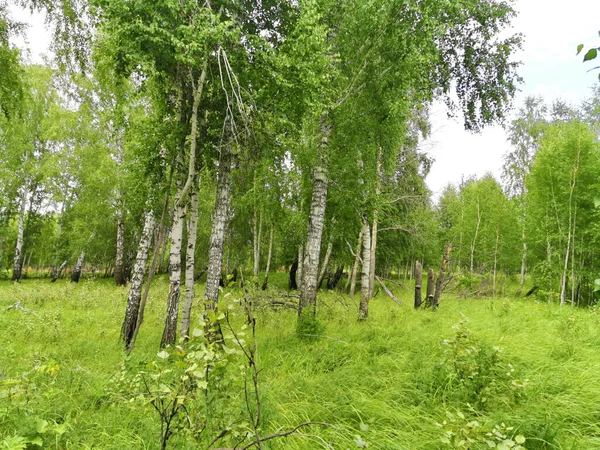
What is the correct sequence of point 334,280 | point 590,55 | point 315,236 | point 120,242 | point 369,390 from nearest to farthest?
1. point 590,55
2. point 369,390
3. point 315,236
4. point 120,242
5. point 334,280

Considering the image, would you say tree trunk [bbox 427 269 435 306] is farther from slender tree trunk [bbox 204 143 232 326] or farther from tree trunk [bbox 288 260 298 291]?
tree trunk [bbox 288 260 298 291]

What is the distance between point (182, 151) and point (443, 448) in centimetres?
557

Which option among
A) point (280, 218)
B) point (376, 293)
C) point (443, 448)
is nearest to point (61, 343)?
point (280, 218)

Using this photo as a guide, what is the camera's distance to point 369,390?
3816 mm

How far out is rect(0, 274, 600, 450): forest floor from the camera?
2660 millimetres

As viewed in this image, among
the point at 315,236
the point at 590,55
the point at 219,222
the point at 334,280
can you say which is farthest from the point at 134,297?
the point at 334,280

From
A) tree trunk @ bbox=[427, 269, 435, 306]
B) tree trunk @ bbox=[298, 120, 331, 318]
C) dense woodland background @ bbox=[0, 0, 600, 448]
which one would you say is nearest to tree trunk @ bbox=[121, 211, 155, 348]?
dense woodland background @ bbox=[0, 0, 600, 448]

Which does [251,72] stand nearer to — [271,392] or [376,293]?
[271,392]

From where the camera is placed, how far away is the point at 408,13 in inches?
231

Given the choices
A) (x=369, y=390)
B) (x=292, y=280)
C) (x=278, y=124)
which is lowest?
(x=292, y=280)

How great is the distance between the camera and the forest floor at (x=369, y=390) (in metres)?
2.66

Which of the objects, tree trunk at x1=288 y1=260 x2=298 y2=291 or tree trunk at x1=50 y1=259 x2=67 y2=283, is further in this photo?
tree trunk at x1=50 y1=259 x2=67 y2=283

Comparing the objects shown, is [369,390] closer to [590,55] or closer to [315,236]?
[315,236]

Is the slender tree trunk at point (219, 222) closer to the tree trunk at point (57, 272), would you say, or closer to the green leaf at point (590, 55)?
the green leaf at point (590, 55)
